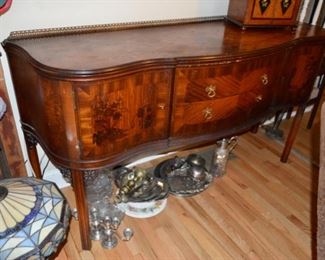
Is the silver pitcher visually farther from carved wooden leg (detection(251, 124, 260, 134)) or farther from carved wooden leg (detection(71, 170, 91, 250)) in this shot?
carved wooden leg (detection(71, 170, 91, 250))

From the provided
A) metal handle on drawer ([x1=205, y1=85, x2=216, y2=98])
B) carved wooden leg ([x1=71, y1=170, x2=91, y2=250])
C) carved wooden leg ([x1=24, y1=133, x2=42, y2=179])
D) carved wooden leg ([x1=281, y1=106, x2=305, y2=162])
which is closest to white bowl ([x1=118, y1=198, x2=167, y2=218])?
carved wooden leg ([x1=71, y1=170, x2=91, y2=250])

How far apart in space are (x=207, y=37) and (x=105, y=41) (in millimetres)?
475

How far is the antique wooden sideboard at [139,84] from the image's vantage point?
3.36 feet

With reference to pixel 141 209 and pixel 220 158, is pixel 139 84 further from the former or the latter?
pixel 220 158

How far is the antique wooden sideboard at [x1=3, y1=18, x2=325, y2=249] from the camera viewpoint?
40.3 inches

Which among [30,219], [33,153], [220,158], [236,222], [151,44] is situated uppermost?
[151,44]

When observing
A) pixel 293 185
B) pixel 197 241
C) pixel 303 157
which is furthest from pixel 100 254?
pixel 303 157

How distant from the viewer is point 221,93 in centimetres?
132

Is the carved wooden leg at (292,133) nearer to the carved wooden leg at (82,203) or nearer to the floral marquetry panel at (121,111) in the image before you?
the floral marquetry panel at (121,111)

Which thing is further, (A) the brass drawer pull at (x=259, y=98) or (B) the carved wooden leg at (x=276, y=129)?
(B) the carved wooden leg at (x=276, y=129)

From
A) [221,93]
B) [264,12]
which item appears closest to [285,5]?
[264,12]

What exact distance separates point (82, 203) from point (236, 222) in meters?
0.87

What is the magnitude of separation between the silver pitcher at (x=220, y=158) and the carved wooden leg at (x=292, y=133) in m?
0.40

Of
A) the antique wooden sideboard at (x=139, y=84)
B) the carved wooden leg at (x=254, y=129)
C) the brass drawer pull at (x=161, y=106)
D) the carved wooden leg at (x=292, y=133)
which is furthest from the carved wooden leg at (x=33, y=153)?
the carved wooden leg at (x=254, y=129)
